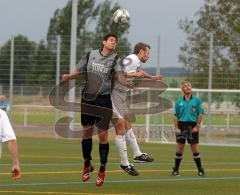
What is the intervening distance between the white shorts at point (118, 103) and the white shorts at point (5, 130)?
6.02 meters

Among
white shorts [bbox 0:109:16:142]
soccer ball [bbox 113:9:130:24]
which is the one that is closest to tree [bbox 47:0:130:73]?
soccer ball [bbox 113:9:130:24]

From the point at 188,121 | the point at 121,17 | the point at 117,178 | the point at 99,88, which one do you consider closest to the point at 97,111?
the point at 99,88

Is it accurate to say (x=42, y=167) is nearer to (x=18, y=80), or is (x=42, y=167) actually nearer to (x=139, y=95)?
(x=139, y=95)

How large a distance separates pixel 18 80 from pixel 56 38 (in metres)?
2.74

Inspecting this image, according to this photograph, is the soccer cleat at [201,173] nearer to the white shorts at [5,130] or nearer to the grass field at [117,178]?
the grass field at [117,178]

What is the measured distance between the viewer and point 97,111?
1532 centimetres

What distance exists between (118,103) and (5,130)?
653 cm

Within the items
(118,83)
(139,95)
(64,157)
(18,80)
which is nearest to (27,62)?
(18,80)

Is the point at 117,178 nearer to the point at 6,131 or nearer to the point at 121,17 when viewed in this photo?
the point at 121,17

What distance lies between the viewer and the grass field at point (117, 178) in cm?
1448

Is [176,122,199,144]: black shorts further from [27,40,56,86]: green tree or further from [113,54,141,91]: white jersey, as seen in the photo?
[27,40,56,86]: green tree

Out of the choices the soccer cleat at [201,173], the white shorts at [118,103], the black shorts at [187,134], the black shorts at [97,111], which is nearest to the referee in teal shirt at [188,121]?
the black shorts at [187,134]

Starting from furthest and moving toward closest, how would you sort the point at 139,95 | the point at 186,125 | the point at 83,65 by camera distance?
the point at 139,95, the point at 186,125, the point at 83,65

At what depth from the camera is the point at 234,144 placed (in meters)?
35.4
